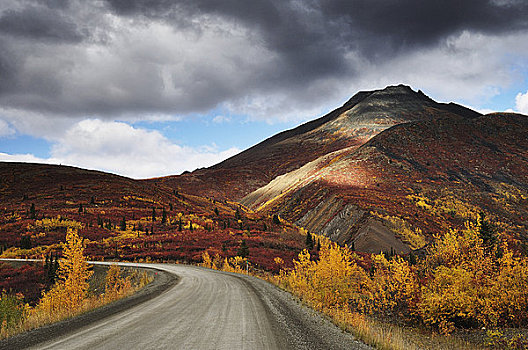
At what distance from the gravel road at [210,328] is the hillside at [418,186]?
41.5m

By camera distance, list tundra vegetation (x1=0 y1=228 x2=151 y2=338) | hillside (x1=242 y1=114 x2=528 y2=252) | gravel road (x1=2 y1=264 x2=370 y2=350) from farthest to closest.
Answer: hillside (x1=242 y1=114 x2=528 y2=252), tundra vegetation (x1=0 y1=228 x2=151 y2=338), gravel road (x1=2 y1=264 x2=370 y2=350)

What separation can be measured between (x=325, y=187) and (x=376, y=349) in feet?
257

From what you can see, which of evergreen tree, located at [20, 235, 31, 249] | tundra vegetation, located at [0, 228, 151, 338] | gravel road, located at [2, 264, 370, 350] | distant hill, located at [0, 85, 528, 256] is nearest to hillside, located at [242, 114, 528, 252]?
distant hill, located at [0, 85, 528, 256]

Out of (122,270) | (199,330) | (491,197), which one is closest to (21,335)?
(199,330)

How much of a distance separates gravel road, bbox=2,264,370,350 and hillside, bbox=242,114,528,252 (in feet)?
136

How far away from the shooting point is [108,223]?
49438 mm

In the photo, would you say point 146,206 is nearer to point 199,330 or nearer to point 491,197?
point 199,330

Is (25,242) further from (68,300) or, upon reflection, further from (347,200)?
(347,200)

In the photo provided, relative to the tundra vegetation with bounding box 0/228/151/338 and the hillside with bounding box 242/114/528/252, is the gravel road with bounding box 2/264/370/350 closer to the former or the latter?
the tundra vegetation with bounding box 0/228/151/338

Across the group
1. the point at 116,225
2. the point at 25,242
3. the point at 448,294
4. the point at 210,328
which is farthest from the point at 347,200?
the point at 210,328

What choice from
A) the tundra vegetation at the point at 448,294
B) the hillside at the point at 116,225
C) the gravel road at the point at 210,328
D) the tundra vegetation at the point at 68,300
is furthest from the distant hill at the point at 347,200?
the gravel road at the point at 210,328

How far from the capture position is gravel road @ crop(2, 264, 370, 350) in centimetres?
713

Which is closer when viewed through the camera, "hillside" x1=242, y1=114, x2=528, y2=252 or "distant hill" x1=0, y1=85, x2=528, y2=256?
"distant hill" x1=0, y1=85, x2=528, y2=256

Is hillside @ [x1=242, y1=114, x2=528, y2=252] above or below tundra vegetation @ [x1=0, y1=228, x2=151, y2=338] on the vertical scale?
above
